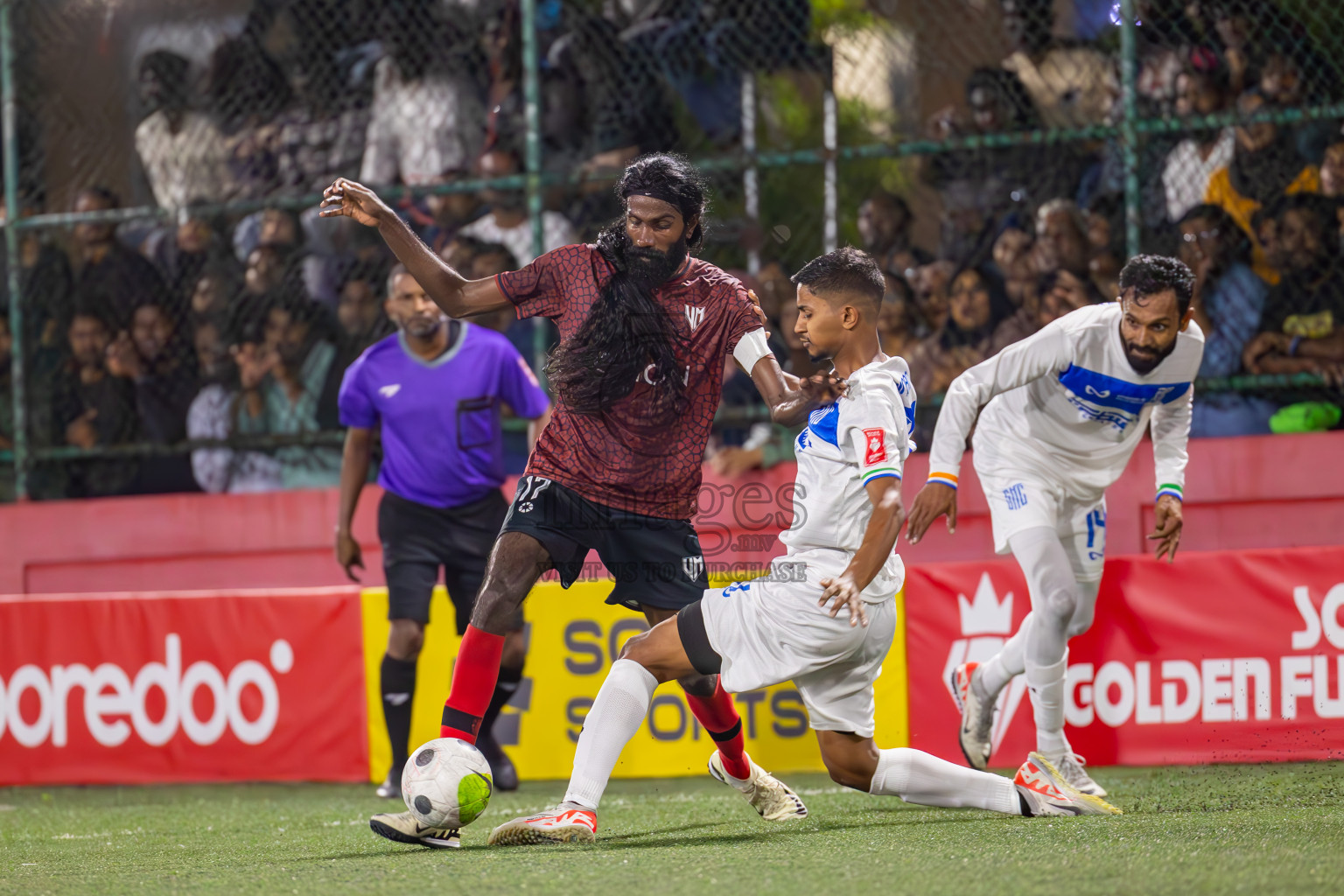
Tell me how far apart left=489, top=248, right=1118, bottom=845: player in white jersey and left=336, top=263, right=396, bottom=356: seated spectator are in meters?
4.37

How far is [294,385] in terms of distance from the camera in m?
8.06

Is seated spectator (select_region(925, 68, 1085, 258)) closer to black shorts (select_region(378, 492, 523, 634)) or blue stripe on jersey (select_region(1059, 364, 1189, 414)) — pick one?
blue stripe on jersey (select_region(1059, 364, 1189, 414))

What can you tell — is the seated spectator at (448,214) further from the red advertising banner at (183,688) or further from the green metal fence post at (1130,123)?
the green metal fence post at (1130,123)

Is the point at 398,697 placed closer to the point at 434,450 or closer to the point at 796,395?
the point at 434,450

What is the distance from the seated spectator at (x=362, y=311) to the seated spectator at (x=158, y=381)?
1001 mm

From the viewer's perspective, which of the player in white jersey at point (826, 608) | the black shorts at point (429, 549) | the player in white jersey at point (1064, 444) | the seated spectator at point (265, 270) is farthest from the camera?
the seated spectator at point (265, 270)

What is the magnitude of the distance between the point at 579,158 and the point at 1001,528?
12.1 ft

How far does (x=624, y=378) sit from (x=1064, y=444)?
1846mm

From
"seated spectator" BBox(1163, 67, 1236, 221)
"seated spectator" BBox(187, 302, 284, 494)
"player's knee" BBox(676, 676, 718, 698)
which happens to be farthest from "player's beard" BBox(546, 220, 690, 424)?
"seated spectator" BBox(187, 302, 284, 494)

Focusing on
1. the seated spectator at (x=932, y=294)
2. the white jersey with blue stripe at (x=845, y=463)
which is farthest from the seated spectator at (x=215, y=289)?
the white jersey with blue stripe at (x=845, y=463)

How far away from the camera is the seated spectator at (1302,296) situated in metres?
6.56

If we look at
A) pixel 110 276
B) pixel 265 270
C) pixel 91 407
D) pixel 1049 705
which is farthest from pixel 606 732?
pixel 110 276

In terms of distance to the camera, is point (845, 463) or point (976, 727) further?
point (976, 727)

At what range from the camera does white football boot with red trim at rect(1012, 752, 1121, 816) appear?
4.27m
